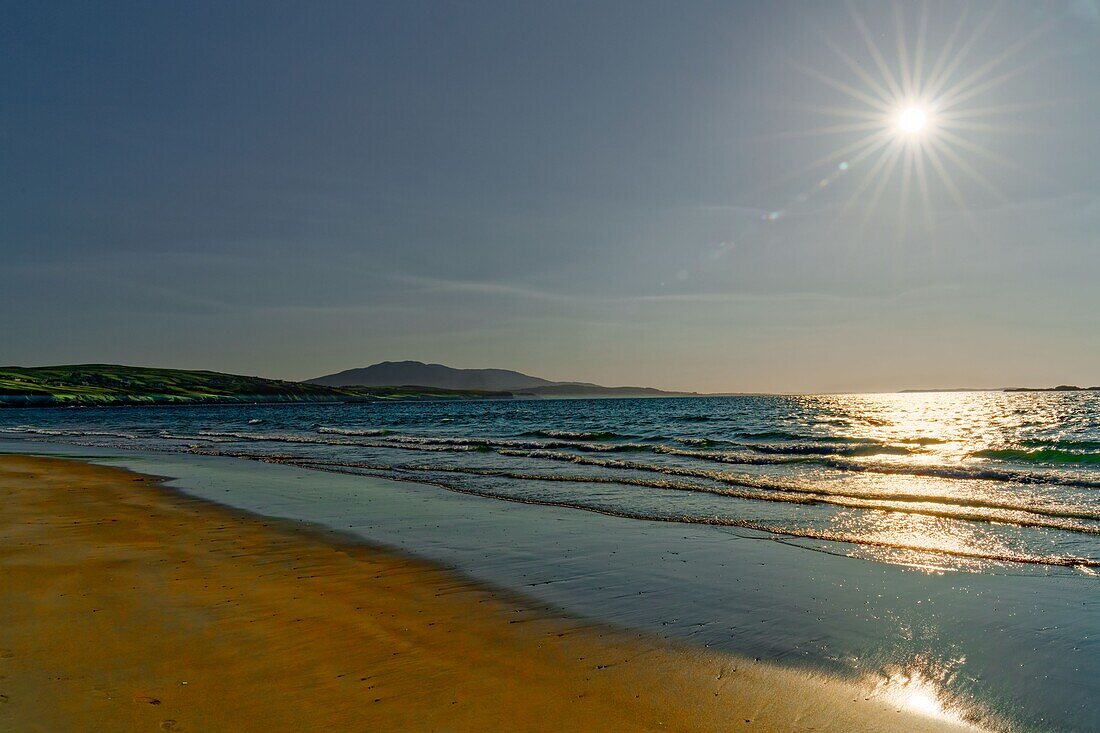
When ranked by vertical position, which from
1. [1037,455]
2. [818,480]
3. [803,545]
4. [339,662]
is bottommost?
[339,662]

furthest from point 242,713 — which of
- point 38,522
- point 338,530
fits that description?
point 38,522

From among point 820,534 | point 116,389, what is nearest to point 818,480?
point 820,534

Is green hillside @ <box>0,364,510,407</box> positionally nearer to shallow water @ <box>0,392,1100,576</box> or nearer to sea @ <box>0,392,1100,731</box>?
shallow water @ <box>0,392,1100,576</box>

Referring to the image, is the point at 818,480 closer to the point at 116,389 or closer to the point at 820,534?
the point at 820,534

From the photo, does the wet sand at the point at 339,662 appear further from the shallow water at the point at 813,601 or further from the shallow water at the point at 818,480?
the shallow water at the point at 818,480

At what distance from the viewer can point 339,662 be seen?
20.4 feet

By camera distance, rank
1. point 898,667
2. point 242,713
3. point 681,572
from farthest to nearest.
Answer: point 681,572
point 898,667
point 242,713

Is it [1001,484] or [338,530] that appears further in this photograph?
[1001,484]

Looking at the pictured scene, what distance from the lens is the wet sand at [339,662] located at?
16.8ft

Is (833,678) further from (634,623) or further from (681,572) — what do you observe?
(681,572)

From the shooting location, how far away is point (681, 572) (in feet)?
32.4

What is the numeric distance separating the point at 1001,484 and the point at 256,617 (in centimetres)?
2163

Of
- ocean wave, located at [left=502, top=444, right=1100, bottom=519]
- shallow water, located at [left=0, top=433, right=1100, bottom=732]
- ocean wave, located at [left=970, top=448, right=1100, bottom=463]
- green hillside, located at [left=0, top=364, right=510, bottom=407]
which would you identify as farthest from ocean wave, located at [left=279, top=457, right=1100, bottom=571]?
green hillside, located at [left=0, top=364, right=510, bottom=407]

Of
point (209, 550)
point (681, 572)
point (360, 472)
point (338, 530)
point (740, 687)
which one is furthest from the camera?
point (360, 472)
